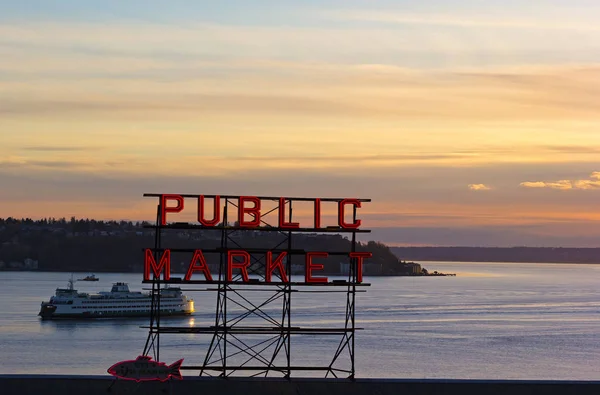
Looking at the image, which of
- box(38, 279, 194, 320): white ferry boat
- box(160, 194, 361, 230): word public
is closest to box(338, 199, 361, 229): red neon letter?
box(160, 194, 361, 230): word public

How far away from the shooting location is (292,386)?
41.5 m

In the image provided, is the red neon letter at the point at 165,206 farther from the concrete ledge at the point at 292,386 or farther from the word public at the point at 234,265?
the concrete ledge at the point at 292,386

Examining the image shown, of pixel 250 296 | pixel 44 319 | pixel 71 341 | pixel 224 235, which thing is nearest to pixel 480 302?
pixel 250 296

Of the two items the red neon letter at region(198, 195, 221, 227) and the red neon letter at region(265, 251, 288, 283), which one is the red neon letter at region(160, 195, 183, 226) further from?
the red neon letter at region(265, 251, 288, 283)

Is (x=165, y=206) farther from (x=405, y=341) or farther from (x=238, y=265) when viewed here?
(x=405, y=341)

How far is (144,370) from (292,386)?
5415mm

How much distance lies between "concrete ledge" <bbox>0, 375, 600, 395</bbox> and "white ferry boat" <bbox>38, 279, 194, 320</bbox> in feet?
284

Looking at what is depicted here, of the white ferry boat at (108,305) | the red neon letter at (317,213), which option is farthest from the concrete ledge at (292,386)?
the white ferry boat at (108,305)

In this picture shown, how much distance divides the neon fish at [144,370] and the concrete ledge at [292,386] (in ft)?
0.90

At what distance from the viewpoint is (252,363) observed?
78.3m

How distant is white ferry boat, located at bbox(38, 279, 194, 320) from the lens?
421ft

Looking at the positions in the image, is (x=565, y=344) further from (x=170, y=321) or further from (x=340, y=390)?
(x=340, y=390)

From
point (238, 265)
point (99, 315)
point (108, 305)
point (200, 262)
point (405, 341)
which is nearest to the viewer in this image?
point (200, 262)

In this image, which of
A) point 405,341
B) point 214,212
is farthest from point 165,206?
point 405,341
